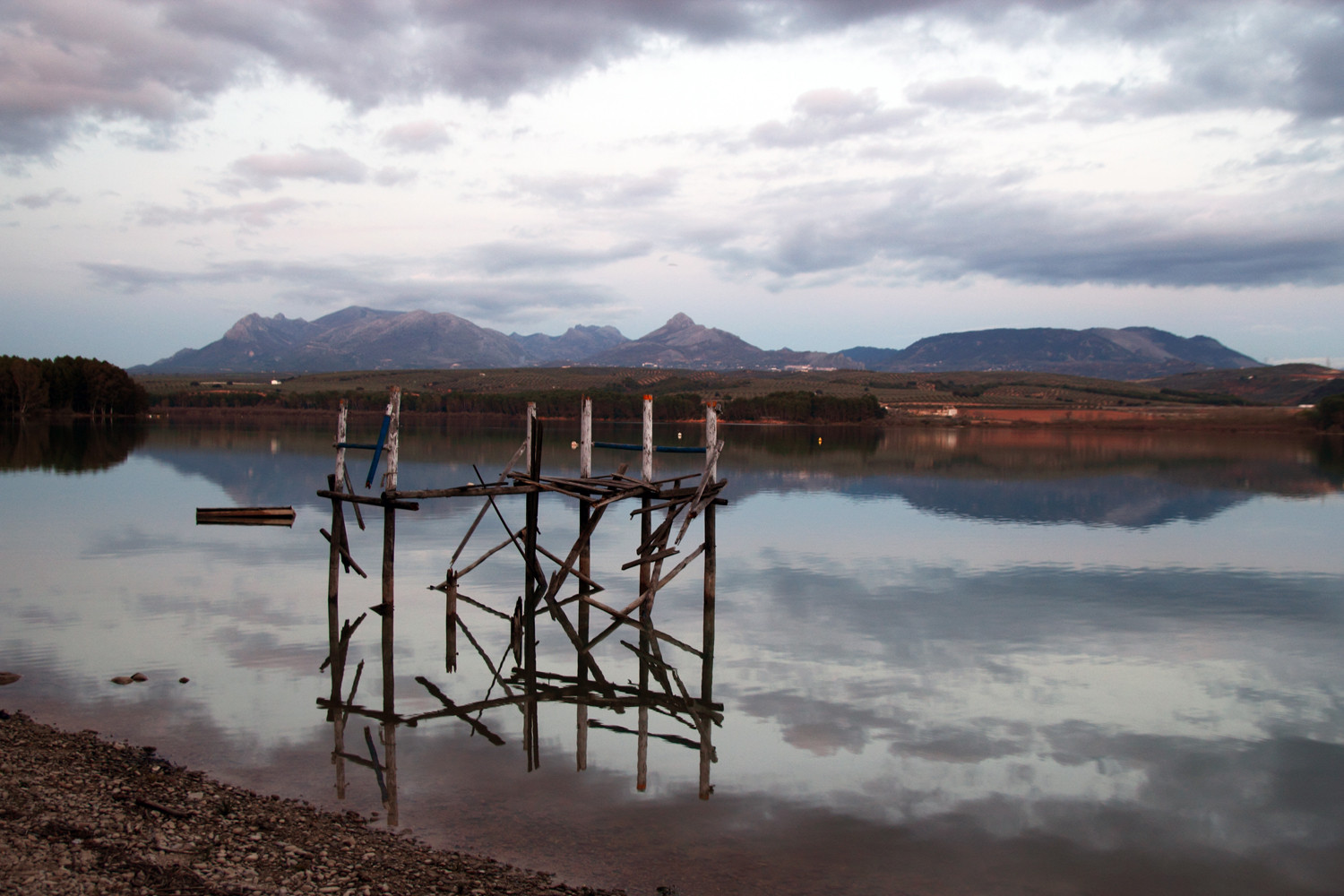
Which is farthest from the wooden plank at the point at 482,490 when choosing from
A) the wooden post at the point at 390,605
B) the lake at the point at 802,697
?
the lake at the point at 802,697

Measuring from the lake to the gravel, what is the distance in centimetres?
59

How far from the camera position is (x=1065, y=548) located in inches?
1374

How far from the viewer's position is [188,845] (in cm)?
969

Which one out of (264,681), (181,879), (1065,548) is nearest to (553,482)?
(264,681)

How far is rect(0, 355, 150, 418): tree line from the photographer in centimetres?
10962

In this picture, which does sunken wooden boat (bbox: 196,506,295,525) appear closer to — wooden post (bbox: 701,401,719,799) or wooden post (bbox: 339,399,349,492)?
wooden post (bbox: 339,399,349,492)

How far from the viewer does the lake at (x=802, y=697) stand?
10938mm

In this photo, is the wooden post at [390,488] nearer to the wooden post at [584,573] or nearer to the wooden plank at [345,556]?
the wooden plank at [345,556]

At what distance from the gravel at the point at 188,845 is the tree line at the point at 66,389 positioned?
119 m

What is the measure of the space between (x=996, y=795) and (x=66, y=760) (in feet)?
38.4

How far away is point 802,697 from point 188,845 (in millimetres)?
9710

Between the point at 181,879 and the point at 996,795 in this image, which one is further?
the point at 996,795

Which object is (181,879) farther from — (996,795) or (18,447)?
(18,447)

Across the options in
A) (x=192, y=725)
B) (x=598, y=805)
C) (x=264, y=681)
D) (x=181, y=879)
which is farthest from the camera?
(x=264, y=681)
